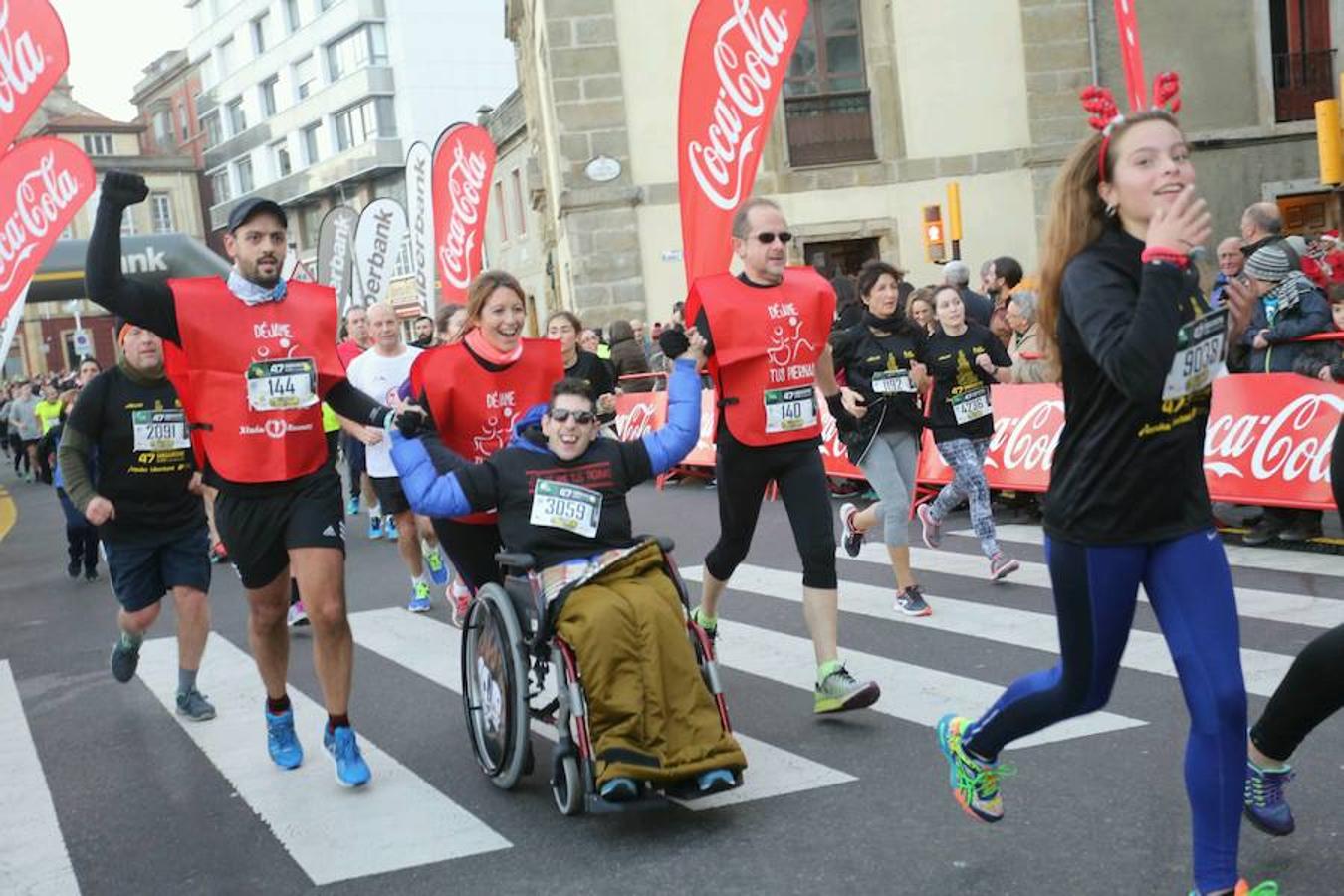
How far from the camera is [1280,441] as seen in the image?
31.0 ft

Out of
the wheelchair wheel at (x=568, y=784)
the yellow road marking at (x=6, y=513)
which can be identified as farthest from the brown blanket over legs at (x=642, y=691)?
the yellow road marking at (x=6, y=513)

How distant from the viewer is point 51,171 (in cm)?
1045

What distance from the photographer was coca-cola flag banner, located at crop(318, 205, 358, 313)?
2184 centimetres

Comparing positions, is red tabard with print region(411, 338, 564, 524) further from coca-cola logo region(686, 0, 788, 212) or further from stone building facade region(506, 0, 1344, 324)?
stone building facade region(506, 0, 1344, 324)

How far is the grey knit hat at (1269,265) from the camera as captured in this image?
10023 mm

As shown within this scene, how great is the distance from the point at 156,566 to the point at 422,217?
10.7 m

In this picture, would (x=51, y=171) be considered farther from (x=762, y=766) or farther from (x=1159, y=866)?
(x=1159, y=866)

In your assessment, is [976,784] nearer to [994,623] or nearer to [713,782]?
[713,782]

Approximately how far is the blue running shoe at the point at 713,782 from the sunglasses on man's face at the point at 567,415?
1.38 meters

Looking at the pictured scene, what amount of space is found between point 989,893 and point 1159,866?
0.48 meters

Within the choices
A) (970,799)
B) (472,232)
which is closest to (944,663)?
(970,799)

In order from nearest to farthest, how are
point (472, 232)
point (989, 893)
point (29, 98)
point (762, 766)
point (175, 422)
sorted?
point (989, 893), point (762, 766), point (175, 422), point (29, 98), point (472, 232)

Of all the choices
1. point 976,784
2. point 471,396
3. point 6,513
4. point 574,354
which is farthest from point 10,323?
point 6,513

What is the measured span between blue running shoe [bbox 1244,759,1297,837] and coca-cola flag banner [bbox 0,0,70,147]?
26.7ft
